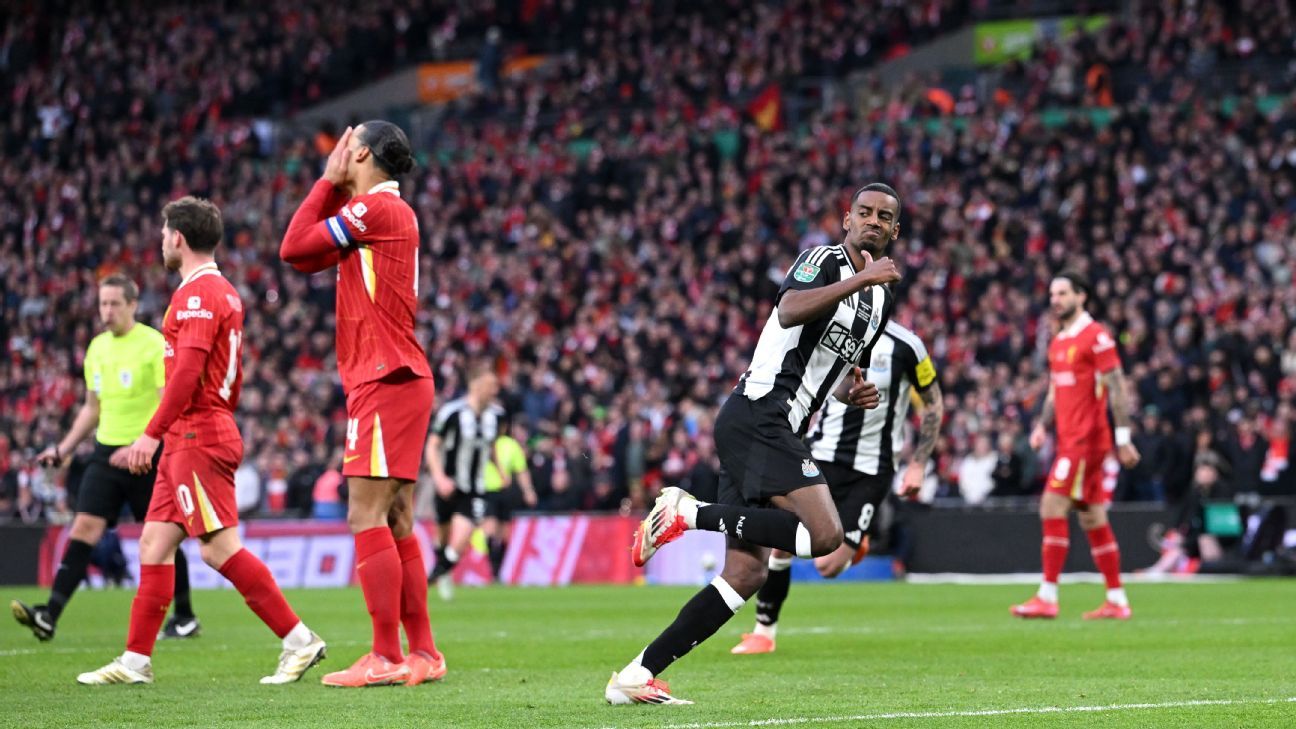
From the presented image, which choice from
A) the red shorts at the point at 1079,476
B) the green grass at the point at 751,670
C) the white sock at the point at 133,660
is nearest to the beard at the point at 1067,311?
the red shorts at the point at 1079,476

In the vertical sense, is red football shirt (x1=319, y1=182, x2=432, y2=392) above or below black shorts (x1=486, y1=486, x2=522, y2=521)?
above

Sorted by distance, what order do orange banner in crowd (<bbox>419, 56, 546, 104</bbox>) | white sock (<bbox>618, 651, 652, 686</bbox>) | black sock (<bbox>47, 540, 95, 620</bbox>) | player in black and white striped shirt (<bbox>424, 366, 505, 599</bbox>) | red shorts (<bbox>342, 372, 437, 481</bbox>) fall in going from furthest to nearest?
orange banner in crowd (<bbox>419, 56, 546, 104</bbox>) → player in black and white striped shirt (<bbox>424, 366, 505, 599</bbox>) → black sock (<bbox>47, 540, 95, 620</bbox>) → red shorts (<bbox>342, 372, 437, 481</bbox>) → white sock (<bbox>618, 651, 652, 686</bbox>)

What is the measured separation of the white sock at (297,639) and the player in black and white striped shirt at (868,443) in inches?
123

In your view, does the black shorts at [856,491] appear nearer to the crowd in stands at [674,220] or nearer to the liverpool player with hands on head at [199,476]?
the liverpool player with hands on head at [199,476]

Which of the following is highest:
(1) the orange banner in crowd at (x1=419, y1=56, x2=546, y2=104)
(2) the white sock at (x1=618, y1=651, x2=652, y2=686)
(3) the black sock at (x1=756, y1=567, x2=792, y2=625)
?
(1) the orange banner in crowd at (x1=419, y1=56, x2=546, y2=104)

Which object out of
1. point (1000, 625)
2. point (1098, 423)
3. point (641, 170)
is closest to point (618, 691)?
point (1000, 625)

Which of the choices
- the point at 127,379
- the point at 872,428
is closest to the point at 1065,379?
the point at 872,428

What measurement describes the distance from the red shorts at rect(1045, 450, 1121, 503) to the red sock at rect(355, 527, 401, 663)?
7.08 m

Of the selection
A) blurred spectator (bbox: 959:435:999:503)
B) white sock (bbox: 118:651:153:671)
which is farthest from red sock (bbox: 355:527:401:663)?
blurred spectator (bbox: 959:435:999:503)

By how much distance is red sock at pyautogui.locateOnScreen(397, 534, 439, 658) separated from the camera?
8836 mm

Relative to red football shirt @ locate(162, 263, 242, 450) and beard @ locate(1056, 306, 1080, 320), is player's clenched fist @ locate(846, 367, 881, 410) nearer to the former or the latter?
red football shirt @ locate(162, 263, 242, 450)

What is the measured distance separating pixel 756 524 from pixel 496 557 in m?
17.1

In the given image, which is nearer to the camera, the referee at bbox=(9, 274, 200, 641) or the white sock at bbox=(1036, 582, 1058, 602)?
the referee at bbox=(9, 274, 200, 641)

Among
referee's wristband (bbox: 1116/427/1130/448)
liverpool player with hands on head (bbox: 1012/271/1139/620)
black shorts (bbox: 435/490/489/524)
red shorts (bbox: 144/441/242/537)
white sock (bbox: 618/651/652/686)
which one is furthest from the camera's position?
black shorts (bbox: 435/490/489/524)
